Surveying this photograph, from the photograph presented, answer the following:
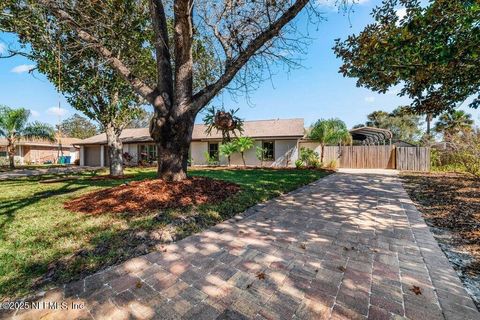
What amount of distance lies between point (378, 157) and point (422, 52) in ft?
45.8

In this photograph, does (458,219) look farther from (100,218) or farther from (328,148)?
(328,148)

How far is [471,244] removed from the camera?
11.5 ft

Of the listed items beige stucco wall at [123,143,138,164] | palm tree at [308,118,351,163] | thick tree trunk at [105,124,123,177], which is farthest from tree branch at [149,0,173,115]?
beige stucco wall at [123,143,138,164]

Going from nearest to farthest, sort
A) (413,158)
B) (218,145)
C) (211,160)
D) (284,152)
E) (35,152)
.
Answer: (413,158) → (284,152) → (211,160) → (218,145) → (35,152)

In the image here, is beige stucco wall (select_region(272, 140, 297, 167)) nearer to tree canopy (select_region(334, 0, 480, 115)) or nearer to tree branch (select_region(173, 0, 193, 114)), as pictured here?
tree canopy (select_region(334, 0, 480, 115))

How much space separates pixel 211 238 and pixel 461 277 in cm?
324

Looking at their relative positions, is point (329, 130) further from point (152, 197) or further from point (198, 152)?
point (152, 197)

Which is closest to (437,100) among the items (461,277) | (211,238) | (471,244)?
(471,244)

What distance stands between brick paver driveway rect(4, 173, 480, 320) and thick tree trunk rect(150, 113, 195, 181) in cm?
246

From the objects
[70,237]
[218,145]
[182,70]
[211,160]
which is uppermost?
[182,70]

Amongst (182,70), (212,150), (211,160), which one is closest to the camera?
(182,70)

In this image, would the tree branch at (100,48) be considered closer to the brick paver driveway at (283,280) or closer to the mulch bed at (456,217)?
the brick paver driveway at (283,280)

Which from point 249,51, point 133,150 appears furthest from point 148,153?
point 249,51

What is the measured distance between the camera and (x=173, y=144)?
19.2 ft
